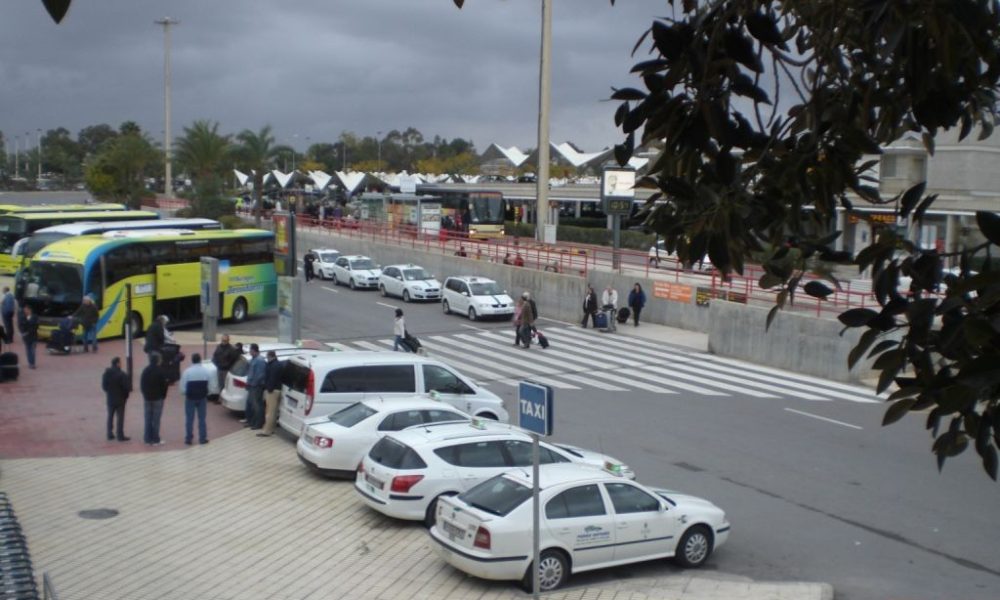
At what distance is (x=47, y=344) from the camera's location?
93.8 ft

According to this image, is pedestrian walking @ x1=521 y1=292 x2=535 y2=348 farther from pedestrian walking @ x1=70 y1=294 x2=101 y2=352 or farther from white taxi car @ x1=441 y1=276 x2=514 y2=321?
pedestrian walking @ x1=70 y1=294 x2=101 y2=352

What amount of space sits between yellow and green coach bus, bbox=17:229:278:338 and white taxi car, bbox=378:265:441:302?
8426mm

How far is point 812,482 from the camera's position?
17.0m

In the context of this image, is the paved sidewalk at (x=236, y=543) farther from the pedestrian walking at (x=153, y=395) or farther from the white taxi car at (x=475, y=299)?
the white taxi car at (x=475, y=299)

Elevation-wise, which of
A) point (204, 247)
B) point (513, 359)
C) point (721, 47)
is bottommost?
point (513, 359)

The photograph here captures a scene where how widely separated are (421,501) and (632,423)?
28.8 feet

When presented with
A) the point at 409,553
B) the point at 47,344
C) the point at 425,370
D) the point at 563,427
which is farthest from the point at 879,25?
the point at 47,344

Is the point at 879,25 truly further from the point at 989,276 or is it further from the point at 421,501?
the point at 421,501

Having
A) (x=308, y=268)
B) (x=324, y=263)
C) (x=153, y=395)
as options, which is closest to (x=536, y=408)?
(x=153, y=395)

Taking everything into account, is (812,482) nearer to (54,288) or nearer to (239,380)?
(239,380)

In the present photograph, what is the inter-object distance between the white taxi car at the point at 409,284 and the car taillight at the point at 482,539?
1219 inches

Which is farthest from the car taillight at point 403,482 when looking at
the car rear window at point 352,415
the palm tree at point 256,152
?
the palm tree at point 256,152

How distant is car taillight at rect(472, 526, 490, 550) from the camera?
37.2ft

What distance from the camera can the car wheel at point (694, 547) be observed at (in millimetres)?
12648
